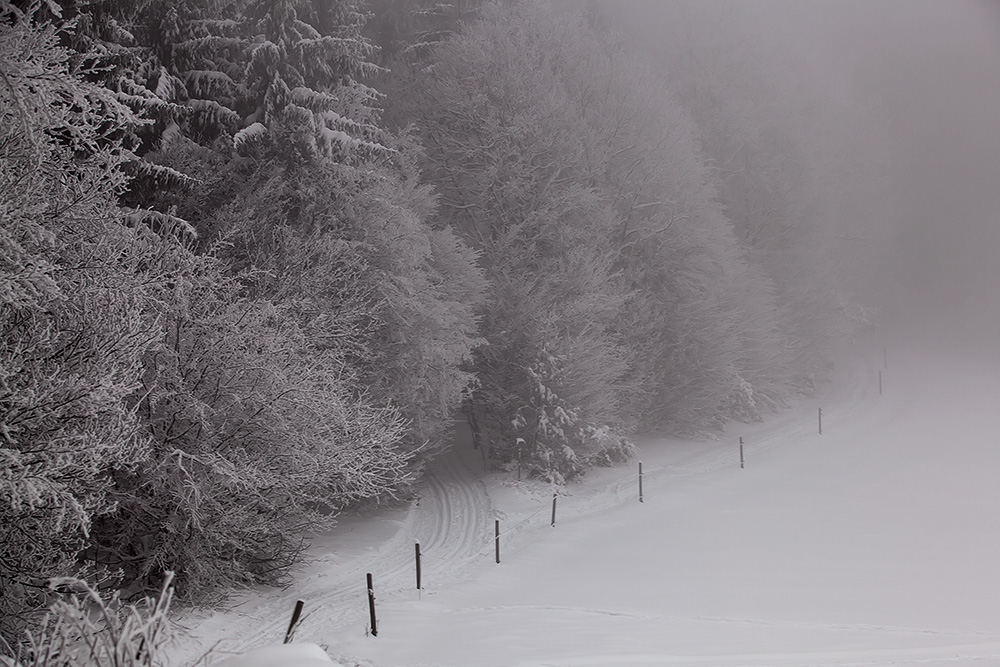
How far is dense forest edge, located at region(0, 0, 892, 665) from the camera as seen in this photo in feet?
24.2

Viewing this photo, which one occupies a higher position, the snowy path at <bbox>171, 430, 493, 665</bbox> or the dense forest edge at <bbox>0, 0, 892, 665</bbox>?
the dense forest edge at <bbox>0, 0, 892, 665</bbox>

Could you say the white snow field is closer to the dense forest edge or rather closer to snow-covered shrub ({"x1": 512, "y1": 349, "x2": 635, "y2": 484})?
snow-covered shrub ({"x1": 512, "y1": 349, "x2": 635, "y2": 484})

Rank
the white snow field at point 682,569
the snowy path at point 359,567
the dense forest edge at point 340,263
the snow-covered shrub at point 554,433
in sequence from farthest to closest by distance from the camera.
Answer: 1. the snow-covered shrub at point 554,433
2. the snowy path at point 359,567
3. the white snow field at point 682,569
4. the dense forest edge at point 340,263

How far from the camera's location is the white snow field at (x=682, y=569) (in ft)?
27.6

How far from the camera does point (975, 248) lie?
5375cm

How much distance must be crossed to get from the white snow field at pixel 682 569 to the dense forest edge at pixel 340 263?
1.14 m

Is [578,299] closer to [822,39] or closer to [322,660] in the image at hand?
[322,660]

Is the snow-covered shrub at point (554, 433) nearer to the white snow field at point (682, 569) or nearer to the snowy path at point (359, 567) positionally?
the white snow field at point (682, 569)

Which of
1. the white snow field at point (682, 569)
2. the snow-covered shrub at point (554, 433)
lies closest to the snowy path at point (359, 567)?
the white snow field at point (682, 569)

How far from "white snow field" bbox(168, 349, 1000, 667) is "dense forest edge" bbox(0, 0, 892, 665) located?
1.14 metres

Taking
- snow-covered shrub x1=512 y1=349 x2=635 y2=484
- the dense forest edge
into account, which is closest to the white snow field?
snow-covered shrub x1=512 y1=349 x2=635 y2=484

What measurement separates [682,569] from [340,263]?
8273mm

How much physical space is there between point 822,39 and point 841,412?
27.2 m

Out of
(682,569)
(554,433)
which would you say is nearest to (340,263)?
(554,433)
